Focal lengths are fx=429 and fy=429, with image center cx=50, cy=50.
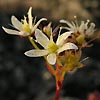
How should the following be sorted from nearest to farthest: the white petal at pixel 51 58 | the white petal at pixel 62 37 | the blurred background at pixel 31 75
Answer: the white petal at pixel 51 58 → the white petal at pixel 62 37 → the blurred background at pixel 31 75

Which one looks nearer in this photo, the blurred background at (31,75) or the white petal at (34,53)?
the white petal at (34,53)

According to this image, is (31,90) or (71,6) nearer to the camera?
(31,90)

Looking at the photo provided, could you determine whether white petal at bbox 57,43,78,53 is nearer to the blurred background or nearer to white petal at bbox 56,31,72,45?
white petal at bbox 56,31,72,45

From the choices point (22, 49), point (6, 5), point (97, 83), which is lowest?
point (97, 83)

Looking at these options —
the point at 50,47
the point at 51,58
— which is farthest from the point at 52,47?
the point at 51,58

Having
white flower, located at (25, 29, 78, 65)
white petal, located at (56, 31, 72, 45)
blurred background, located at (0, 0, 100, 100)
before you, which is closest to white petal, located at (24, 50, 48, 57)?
white flower, located at (25, 29, 78, 65)

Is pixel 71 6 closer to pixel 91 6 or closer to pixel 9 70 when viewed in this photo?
pixel 91 6

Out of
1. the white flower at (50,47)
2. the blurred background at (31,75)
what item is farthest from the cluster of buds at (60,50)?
the blurred background at (31,75)

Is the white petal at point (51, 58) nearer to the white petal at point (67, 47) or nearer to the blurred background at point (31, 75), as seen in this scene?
the white petal at point (67, 47)

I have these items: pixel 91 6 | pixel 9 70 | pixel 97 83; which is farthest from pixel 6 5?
pixel 97 83
